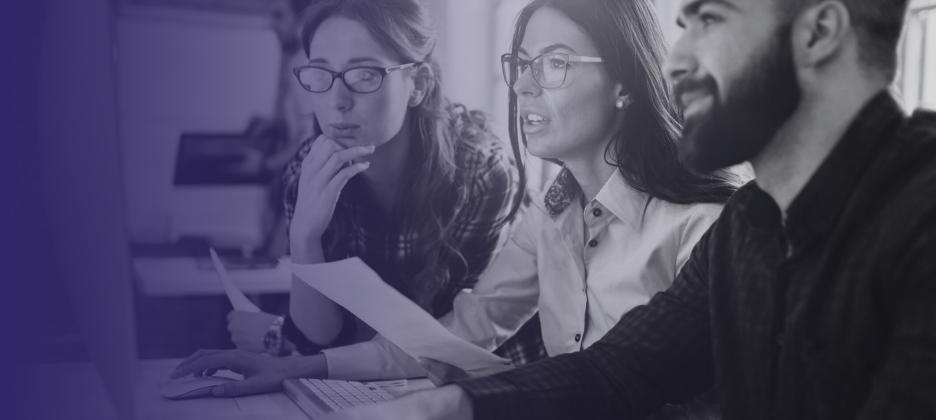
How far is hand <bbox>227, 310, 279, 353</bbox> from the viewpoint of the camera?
1334mm

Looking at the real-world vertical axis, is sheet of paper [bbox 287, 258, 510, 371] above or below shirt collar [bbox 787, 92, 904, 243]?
below

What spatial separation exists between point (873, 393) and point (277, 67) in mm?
939

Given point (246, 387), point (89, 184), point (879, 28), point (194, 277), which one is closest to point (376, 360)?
point (246, 387)

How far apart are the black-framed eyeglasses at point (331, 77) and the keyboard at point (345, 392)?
47 cm

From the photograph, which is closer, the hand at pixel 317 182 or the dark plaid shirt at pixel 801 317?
the dark plaid shirt at pixel 801 317

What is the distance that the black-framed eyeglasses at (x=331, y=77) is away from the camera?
130 centimetres

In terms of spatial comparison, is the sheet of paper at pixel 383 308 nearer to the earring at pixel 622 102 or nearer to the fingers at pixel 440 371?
the fingers at pixel 440 371

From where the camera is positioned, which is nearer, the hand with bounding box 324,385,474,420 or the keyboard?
the hand with bounding box 324,385,474,420

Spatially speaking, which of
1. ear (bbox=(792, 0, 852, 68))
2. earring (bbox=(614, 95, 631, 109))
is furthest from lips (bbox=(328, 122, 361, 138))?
ear (bbox=(792, 0, 852, 68))

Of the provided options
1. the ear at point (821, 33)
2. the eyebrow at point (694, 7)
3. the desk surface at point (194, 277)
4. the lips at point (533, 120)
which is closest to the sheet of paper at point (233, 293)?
the desk surface at point (194, 277)

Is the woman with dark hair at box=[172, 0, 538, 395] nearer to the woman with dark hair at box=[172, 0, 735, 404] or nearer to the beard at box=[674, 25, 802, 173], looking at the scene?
the woman with dark hair at box=[172, 0, 735, 404]

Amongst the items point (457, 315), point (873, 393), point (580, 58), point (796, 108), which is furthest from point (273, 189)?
point (873, 393)

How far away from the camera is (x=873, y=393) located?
86cm

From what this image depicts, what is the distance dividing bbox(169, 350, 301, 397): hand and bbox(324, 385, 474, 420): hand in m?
0.24
